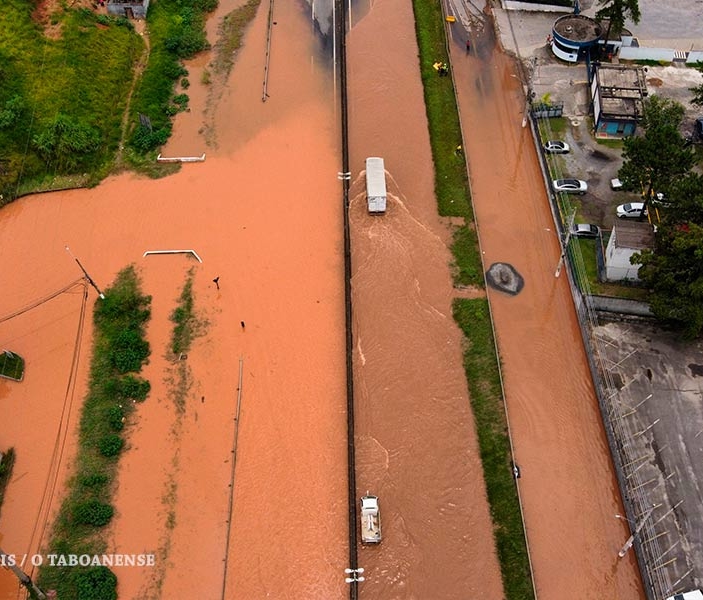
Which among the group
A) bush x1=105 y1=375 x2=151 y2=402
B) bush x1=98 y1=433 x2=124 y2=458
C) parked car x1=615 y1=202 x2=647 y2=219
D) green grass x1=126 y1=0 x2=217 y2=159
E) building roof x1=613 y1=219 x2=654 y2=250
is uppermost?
green grass x1=126 y1=0 x2=217 y2=159

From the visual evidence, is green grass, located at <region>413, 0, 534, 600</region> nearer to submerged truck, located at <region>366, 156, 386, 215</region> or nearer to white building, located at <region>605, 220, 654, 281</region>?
submerged truck, located at <region>366, 156, 386, 215</region>

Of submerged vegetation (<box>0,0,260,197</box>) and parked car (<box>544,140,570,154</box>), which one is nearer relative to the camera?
parked car (<box>544,140,570,154</box>)

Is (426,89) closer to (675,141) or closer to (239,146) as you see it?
(239,146)

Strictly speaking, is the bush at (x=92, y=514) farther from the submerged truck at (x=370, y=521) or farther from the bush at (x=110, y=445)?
the submerged truck at (x=370, y=521)

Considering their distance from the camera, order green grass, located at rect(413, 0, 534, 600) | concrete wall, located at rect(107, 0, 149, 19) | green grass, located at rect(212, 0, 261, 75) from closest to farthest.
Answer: green grass, located at rect(413, 0, 534, 600) → green grass, located at rect(212, 0, 261, 75) → concrete wall, located at rect(107, 0, 149, 19)

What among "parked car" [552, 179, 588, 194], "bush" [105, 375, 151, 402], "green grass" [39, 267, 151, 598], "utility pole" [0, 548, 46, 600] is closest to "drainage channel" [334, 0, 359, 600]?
"bush" [105, 375, 151, 402]
